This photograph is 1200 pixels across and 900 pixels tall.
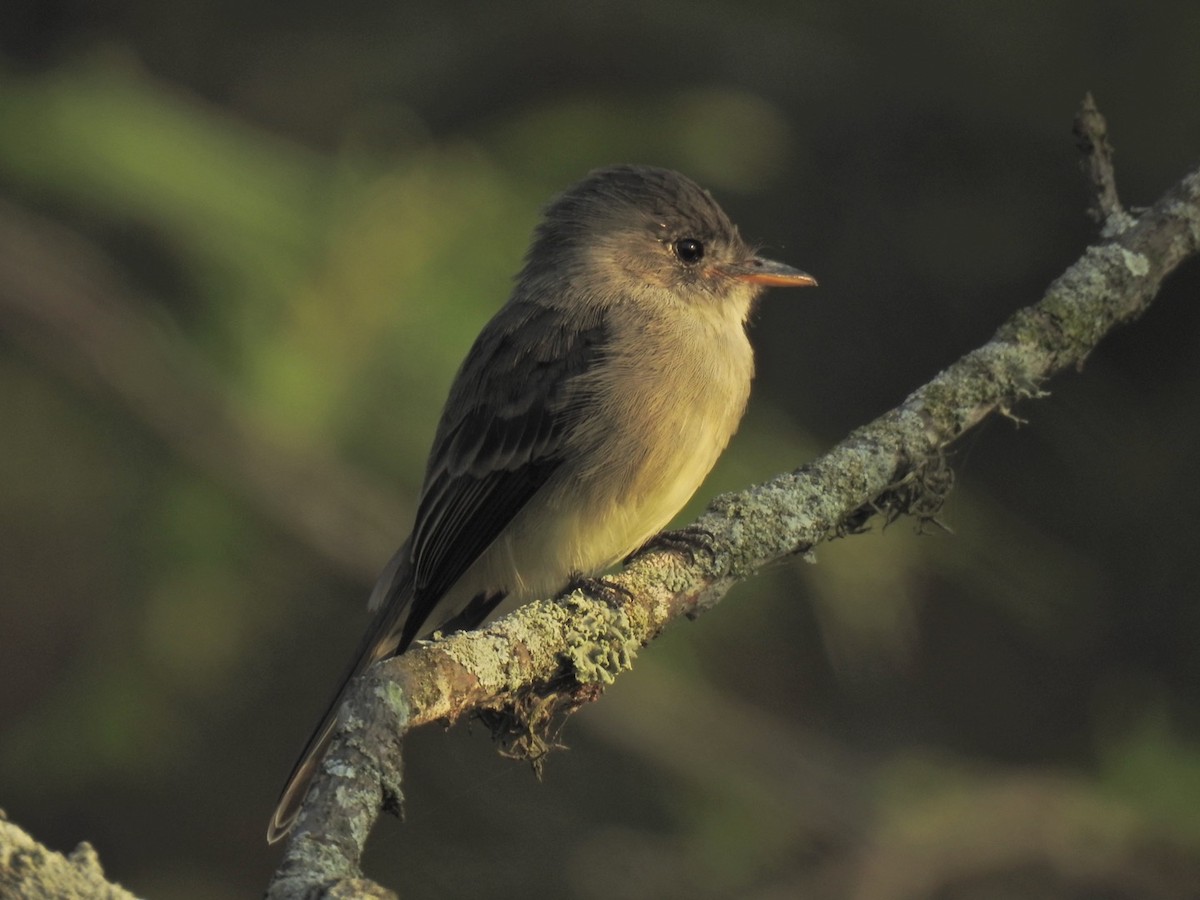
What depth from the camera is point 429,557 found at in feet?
14.1

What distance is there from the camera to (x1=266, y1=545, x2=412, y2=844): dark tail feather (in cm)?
402

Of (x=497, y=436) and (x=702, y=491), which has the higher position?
(x=702, y=491)

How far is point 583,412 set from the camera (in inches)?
169

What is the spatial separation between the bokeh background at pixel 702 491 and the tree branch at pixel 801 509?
1.37 meters

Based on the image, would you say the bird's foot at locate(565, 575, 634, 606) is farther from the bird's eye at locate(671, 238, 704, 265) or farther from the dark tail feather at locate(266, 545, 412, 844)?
the bird's eye at locate(671, 238, 704, 265)

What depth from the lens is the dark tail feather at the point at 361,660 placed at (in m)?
4.02

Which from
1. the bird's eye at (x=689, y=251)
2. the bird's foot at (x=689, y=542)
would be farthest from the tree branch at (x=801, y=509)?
the bird's eye at (x=689, y=251)

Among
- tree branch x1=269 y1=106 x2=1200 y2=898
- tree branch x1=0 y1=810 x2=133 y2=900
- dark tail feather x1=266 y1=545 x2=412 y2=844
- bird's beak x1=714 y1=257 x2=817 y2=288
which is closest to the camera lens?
tree branch x1=0 y1=810 x2=133 y2=900

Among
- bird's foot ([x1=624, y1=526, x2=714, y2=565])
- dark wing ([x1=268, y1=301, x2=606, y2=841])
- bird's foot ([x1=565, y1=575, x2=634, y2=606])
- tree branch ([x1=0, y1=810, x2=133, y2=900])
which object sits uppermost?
dark wing ([x1=268, y1=301, x2=606, y2=841])

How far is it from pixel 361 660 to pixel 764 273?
161cm

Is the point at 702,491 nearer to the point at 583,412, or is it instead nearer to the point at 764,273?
the point at 764,273

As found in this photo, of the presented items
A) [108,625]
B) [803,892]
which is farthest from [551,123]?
[803,892]

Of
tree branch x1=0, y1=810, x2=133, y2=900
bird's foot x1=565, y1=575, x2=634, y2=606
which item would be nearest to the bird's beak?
bird's foot x1=565, y1=575, x2=634, y2=606

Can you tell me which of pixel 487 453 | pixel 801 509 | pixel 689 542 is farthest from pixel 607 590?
pixel 487 453
